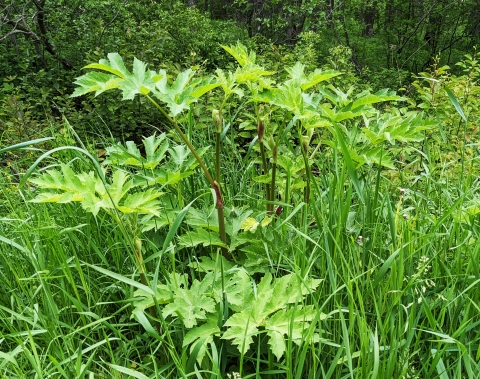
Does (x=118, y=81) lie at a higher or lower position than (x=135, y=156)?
higher

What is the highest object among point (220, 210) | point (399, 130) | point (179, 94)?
point (179, 94)

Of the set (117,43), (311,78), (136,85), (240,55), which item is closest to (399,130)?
(311,78)

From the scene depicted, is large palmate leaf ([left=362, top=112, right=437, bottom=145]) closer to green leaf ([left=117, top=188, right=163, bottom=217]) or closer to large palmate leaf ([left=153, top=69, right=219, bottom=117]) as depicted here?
large palmate leaf ([left=153, top=69, right=219, bottom=117])

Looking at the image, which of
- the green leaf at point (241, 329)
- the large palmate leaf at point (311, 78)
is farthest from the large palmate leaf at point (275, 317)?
the large palmate leaf at point (311, 78)

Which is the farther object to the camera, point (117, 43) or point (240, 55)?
point (117, 43)

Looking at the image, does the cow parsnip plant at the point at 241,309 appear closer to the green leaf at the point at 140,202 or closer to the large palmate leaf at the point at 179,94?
the green leaf at the point at 140,202

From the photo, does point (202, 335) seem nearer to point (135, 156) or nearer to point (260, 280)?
point (260, 280)

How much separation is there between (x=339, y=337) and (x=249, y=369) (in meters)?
0.29

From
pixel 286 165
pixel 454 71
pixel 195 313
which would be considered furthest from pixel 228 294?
pixel 454 71

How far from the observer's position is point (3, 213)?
7.09 ft

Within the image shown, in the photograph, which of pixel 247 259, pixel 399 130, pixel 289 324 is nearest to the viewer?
pixel 289 324

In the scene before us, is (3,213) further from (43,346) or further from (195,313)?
(195,313)

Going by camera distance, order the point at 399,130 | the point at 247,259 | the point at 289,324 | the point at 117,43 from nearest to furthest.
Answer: the point at 289,324, the point at 399,130, the point at 247,259, the point at 117,43

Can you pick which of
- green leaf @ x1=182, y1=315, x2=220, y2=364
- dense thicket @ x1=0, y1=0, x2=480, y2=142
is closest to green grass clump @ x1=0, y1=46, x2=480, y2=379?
green leaf @ x1=182, y1=315, x2=220, y2=364
